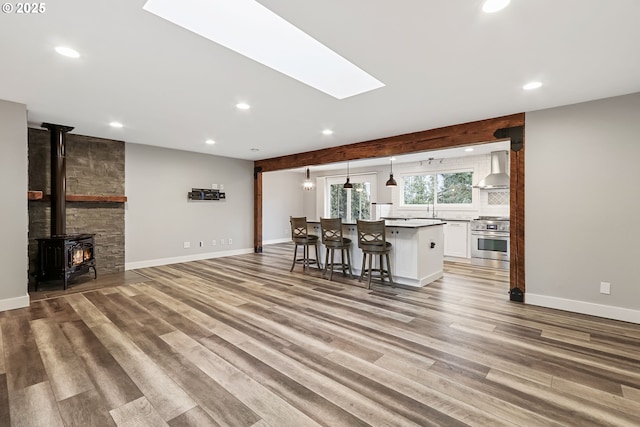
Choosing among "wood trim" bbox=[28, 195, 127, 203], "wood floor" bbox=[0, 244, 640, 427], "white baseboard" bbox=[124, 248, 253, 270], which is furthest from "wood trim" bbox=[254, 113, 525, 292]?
"wood trim" bbox=[28, 195, 127, 203]

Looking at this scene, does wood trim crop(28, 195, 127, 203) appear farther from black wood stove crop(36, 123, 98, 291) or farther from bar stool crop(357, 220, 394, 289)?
bar stool crop(357, 220, 394, 289)

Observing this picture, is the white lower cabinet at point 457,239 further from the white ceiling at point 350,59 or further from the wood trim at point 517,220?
the white ceiling at point 350,59

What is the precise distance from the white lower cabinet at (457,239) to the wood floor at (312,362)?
3.03m

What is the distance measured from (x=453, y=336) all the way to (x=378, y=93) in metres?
2.66

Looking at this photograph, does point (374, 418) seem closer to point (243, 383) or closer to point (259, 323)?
point (243, 383)

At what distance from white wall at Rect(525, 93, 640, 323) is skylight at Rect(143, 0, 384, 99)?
2441mm

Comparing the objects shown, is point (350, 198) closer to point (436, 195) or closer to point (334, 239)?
point (436, 195)

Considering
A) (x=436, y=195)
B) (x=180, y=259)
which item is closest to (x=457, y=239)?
(x=436, y=195)

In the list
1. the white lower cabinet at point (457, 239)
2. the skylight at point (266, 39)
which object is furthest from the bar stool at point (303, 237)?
the white lower cabinet at point (457, 239)

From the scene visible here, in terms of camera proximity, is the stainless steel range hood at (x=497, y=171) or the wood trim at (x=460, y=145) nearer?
the wood trim at (x=460, y=145)

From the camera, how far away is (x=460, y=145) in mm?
4445

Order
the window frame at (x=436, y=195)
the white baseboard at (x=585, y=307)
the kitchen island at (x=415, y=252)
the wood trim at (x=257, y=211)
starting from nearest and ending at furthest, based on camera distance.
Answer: the white baseboard at (x=585, y=307) → the kitchen island at (x=415, y=252) → the window frame at (x=436, y=195) → the wood trim at (x=257, y=211)

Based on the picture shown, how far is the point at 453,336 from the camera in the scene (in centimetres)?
279

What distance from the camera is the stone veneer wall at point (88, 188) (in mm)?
4773
